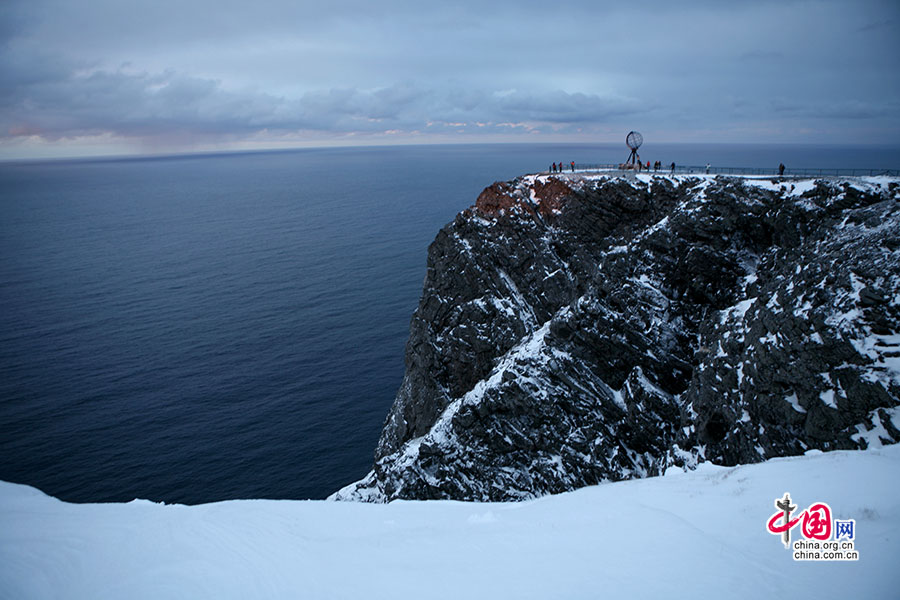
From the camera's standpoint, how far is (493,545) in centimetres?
1422

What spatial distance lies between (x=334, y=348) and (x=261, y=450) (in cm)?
1932

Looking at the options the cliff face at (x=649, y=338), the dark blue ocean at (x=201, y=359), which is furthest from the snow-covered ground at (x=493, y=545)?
the dark blue ocean at (x=201, y=359)

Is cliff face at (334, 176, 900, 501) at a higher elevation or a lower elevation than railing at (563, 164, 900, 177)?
lower

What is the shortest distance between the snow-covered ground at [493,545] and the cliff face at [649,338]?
774cm

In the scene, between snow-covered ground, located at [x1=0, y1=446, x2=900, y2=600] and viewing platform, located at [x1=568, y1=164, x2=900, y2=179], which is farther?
viewing platform, located at [x1=568, y1=164, x2=900, y2=179]

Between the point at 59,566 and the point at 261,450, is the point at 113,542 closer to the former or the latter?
the point at 59,566

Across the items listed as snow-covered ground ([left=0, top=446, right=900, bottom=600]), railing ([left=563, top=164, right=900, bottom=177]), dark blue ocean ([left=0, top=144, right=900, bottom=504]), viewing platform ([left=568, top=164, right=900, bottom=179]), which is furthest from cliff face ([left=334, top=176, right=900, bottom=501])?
dark blue ocean ([left=0, top=144, right=900, bottom=504])

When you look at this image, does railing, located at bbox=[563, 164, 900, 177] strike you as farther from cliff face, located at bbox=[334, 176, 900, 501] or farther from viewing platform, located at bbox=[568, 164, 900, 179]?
cliff face, located at bbox=[334, 176, 900, 501]

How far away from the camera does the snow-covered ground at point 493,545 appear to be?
37.7 feet

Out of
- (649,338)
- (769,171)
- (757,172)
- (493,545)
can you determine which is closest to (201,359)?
(649,338)

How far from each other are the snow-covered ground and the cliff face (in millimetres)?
7743

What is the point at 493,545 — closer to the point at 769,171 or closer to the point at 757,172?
the point at 757,172

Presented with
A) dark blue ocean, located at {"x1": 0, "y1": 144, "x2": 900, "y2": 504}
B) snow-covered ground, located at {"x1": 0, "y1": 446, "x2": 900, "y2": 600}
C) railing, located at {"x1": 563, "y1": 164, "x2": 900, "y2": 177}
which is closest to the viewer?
snow-covered ground, located at {"x1": 0, "y1": 446, "x2": 900, "y2": 600}

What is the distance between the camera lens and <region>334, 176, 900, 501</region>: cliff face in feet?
75.0
